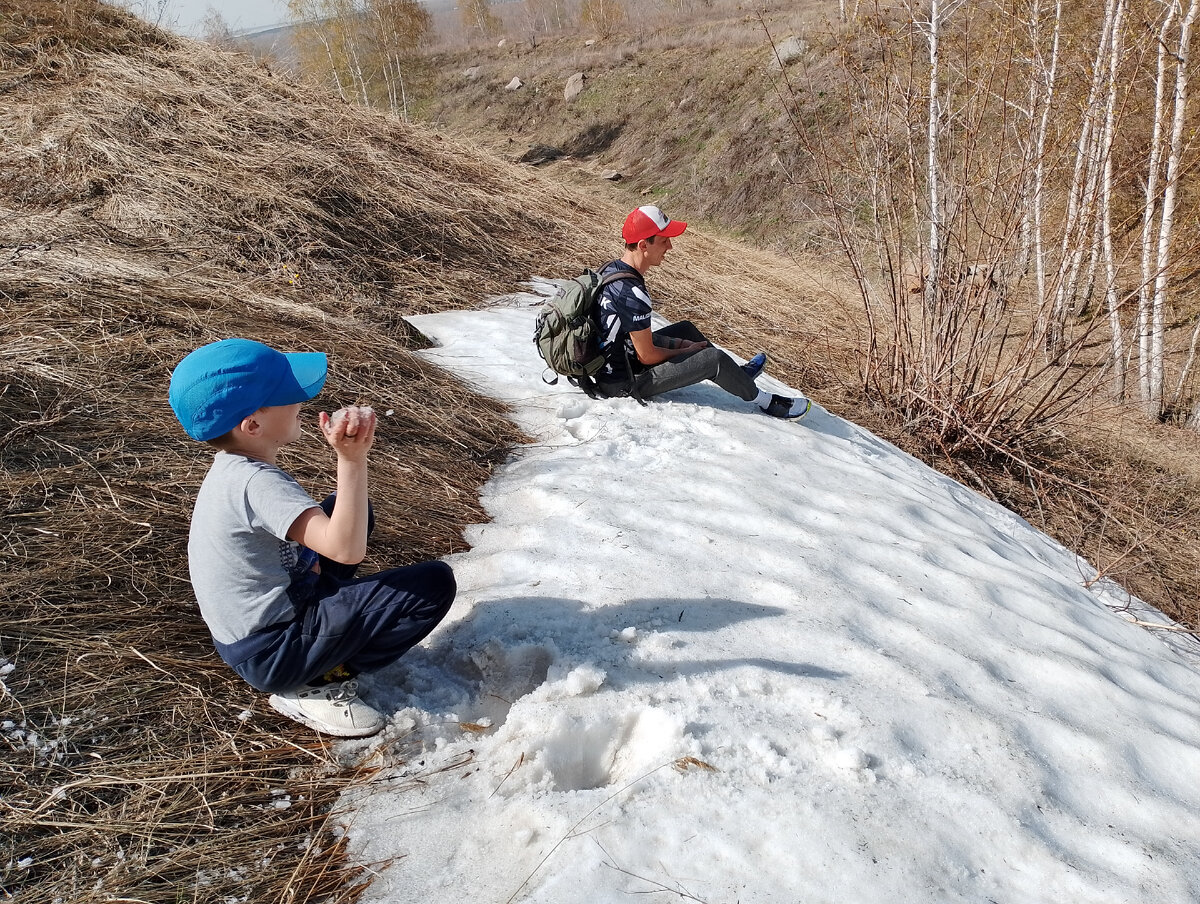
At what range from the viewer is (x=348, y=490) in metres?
1.70

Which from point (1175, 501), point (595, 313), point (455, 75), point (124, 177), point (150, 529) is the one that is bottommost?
point (1175, 501)

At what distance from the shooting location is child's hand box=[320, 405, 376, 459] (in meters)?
1.67

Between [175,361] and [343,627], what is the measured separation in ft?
7.19

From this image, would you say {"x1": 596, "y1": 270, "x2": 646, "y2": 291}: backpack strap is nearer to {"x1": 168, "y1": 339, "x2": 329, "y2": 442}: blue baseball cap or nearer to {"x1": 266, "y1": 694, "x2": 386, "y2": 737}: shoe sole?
{"x1": 168, "y1": 339, "x2": 329, "y2": 442}: blue baseball cap

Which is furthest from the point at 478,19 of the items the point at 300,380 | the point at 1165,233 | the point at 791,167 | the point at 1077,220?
the point at 300,380

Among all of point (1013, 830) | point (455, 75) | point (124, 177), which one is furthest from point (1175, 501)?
point (455, 75)

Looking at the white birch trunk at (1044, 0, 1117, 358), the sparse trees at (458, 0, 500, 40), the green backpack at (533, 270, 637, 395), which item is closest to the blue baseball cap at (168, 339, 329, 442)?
the green backpack at (533, 270, 637, 395)

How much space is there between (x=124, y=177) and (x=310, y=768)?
18.0 feet

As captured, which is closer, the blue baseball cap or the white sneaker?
A: the blue baseball cap

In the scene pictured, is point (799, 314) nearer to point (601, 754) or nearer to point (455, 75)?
point (601, 754)

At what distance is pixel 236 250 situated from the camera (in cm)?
539

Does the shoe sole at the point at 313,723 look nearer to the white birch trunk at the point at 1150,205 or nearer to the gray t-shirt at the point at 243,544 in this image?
the gray t-shirt at the point at 243,544

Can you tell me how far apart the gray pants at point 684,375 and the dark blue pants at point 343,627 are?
234 cm

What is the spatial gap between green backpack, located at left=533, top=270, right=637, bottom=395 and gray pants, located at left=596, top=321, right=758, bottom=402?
0.22 m
